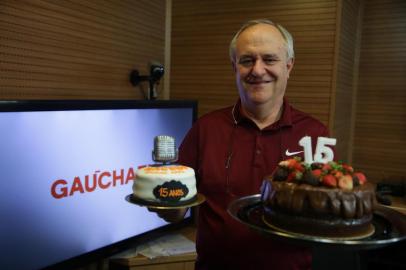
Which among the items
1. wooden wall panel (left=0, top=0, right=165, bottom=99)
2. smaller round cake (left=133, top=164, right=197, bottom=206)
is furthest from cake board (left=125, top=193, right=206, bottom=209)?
wooden wall panel (left=0, top=0, right=165, bottom=99)

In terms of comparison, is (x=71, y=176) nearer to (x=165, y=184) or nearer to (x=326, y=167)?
(x=165, y=184)

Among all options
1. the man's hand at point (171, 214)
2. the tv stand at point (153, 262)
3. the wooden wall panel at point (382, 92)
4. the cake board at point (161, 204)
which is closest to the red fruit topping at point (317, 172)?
the cake board at point (161, 204)

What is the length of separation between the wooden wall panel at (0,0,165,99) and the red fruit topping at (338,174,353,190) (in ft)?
4.64

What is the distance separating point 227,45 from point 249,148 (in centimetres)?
132

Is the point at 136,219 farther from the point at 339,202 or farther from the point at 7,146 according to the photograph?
the point at 339,202

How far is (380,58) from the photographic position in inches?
124

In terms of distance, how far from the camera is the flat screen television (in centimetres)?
163

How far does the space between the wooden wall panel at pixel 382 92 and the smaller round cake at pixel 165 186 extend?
2204 millimetres

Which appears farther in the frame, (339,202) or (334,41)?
(334,41)

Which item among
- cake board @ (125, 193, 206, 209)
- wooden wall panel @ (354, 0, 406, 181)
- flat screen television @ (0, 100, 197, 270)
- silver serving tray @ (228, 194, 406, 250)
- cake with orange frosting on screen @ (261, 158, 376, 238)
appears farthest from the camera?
wooden wall panel @ (354, 0, 406, 181)

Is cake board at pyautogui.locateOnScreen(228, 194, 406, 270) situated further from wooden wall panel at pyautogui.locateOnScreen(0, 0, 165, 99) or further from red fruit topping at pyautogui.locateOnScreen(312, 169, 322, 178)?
wooden wall panel at pyautogui.locateOnScreen(0, 0, 165, 99)

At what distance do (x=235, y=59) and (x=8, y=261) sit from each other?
4.10 feet

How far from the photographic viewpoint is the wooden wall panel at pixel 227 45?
260 cm

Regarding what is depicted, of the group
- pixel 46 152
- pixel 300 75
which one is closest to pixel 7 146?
pixel 46 152
